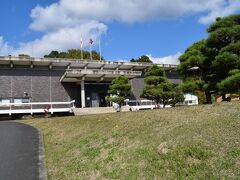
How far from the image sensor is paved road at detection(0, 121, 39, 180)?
978 centimetres

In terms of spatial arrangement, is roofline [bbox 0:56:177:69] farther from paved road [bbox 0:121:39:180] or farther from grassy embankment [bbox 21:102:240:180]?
grassy embankment [bbox 21:102:240:180]

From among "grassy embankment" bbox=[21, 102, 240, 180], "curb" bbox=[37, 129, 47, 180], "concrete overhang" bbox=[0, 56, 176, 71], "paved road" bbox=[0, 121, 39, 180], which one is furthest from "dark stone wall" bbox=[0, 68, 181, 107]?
"grassy embankment" bbox=[21, 102, 240, 180]

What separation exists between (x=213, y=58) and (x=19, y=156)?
40.3 feet

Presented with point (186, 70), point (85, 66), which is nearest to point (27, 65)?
point (85, 66)

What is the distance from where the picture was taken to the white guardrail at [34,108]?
Result: 35.8 meters

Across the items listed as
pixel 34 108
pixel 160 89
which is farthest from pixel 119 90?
pixel 34 108

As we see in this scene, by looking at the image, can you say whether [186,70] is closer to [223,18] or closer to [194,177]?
[223,18]

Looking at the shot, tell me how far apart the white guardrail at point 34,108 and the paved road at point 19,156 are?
740 inches

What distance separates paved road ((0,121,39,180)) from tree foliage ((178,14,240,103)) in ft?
30.9

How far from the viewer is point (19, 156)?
1214 cm

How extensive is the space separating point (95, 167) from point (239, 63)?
35.2 feet

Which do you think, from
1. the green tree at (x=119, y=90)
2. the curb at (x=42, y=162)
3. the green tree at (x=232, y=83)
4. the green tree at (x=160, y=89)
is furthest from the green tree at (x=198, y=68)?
the green tree at (x=119, y=90)

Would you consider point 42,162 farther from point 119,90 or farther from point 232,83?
point 119,90

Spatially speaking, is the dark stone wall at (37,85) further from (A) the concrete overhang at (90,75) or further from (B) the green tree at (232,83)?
(B) the green tree at (232,83)
